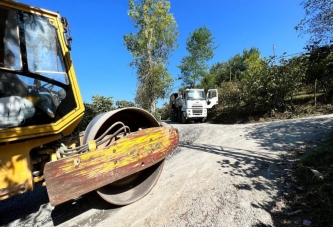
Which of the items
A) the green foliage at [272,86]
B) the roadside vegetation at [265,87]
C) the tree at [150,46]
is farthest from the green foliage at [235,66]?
the green foliage at [272,86]

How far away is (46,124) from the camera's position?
8.20ft

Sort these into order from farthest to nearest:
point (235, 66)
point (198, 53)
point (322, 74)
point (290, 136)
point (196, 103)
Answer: point (235, 66), point (198, 53), point (196, 103), point (322, 74), point (290, 136)

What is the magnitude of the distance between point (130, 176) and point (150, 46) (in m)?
16.3

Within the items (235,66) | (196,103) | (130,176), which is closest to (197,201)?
(130,176)

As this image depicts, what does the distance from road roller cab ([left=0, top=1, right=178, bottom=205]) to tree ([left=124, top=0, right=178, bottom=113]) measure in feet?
47.0

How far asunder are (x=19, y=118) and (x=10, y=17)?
1115 millimetres

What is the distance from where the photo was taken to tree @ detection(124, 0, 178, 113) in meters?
17.5

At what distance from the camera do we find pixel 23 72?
242cm

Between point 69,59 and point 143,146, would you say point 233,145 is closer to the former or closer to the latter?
point 143,146

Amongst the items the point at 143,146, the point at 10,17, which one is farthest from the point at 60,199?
the point at 10,17

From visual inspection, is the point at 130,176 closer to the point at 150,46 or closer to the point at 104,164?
the point at 104,164

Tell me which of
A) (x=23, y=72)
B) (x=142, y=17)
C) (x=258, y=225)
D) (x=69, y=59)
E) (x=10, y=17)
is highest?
(x=142, y=17)

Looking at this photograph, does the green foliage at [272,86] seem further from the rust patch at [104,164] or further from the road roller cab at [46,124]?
the road roller cab at [46,124]

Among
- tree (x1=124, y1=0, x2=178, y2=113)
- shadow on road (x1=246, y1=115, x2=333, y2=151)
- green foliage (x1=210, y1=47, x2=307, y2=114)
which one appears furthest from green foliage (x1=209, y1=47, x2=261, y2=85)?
shadow on road (x1=246, y1=115, x2=333, y2=151)
